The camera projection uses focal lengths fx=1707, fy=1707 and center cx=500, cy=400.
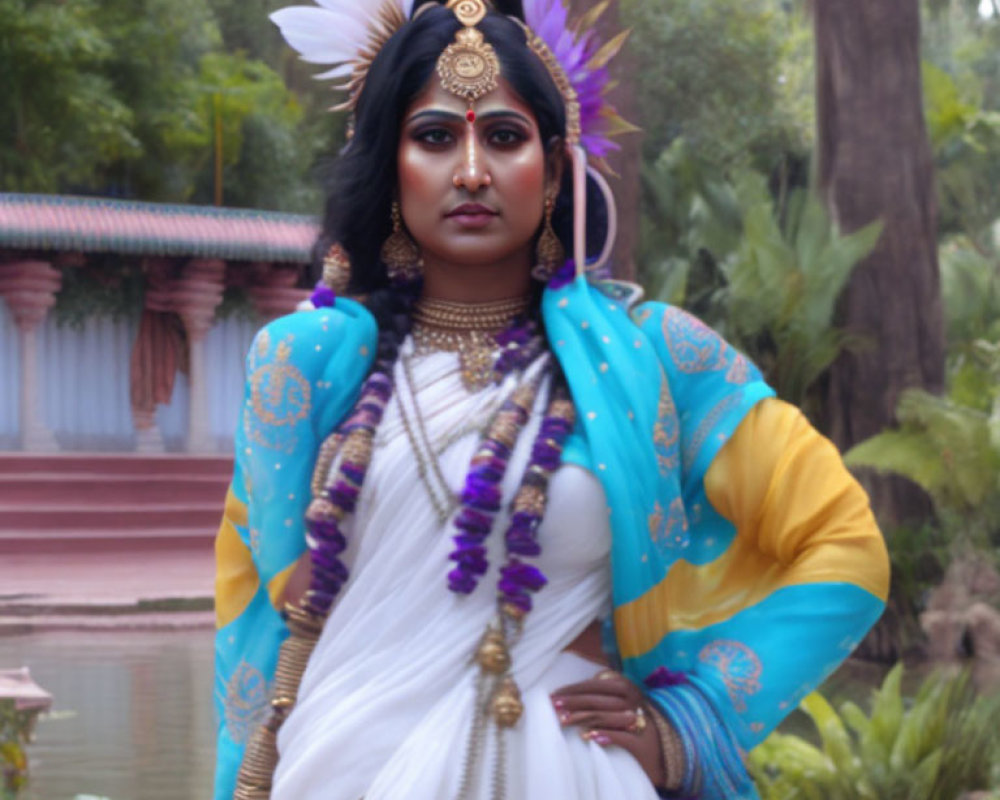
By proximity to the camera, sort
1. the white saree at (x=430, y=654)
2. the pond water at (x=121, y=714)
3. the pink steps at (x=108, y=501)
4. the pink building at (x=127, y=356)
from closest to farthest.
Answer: the white saree at (x=430, y=654)
the pond water at (x=121, y=714)
the pink steps at (x=108, y=501)
the pink building at (x=127, y=356)

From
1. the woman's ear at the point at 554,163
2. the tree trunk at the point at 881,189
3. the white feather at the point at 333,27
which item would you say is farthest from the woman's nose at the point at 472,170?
the tree trunk at the point at 881,189

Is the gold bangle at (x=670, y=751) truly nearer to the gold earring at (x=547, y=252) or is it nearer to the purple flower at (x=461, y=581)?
the purple flower at (x=461, y=581)

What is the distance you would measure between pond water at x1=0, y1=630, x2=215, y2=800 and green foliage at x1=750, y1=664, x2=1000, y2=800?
312cm

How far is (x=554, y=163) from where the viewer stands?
7.46 feet

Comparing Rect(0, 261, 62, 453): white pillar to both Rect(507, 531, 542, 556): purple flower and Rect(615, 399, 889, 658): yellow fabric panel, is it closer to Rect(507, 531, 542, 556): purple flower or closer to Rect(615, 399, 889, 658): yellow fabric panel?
Rect(615, 399, 889, 658): yellow fabric panel

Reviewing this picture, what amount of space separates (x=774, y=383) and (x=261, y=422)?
10.2 m

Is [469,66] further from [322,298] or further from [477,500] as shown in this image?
[477,500]

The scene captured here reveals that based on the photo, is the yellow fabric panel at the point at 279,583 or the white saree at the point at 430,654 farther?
the yellow fabric panel at the point at 279,583

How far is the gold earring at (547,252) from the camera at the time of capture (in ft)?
7.45

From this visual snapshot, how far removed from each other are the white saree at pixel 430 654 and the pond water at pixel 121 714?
206 inches

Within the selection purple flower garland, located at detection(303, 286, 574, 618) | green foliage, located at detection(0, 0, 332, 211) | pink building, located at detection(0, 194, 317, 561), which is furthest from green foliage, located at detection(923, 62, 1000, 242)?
purple flower garland, located at detection(303, 286, 574, 618)

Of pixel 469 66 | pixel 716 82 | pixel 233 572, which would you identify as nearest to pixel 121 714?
pixel 233 572

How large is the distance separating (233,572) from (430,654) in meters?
0.40

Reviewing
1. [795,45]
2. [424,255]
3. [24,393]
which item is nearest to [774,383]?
[424,255]
